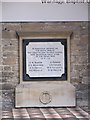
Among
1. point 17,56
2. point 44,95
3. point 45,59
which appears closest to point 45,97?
point 44,95

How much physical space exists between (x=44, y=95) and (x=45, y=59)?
61 centimetres

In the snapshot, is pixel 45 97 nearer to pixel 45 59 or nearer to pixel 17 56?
pixel 45 59

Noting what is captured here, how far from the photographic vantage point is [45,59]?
223 inches

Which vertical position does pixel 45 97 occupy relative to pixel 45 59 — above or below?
below

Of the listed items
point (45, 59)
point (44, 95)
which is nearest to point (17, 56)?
point (45, 59)

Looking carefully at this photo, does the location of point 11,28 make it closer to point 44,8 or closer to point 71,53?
point 44,8

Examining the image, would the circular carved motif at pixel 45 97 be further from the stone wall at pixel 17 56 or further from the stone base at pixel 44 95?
the stone wall at pixel 17 56

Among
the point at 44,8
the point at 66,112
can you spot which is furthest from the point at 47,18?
the point at 66,112

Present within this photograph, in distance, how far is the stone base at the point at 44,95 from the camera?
18.3 feet

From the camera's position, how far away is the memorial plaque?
562cm

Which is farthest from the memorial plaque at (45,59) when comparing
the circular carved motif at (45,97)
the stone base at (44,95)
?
the circular carved motif at (45,97)

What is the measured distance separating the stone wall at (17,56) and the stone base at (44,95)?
13 cm

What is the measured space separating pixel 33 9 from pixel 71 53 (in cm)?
98

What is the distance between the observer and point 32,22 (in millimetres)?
5641
